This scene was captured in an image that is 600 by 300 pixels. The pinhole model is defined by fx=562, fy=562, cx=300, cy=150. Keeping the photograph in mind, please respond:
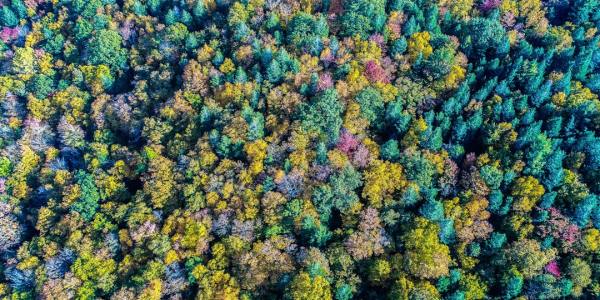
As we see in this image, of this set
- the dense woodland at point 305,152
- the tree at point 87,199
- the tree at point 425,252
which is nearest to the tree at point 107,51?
the dense woodland at point 305,152

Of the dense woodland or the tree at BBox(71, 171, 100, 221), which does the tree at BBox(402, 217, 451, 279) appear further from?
the tree at BBox(71, 171, 100, 221)

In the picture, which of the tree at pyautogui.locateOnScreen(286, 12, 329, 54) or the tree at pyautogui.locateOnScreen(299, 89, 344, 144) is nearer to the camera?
the tree at pyautogui.locateOnScreen(299, 89, 344, 144)

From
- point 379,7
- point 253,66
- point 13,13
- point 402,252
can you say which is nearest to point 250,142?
point 253,66

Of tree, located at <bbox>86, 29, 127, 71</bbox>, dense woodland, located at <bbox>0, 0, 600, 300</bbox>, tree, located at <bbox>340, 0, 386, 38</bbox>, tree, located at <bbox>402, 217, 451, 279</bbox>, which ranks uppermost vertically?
tree, located at <bbox>86, 29, 127, 71</bbox>

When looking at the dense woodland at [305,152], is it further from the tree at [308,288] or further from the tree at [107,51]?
the tree at [107,51]

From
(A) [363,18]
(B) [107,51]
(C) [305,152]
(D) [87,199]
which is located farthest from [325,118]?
(B) [107,51]

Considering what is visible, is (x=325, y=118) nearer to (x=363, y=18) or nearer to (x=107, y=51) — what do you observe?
(x=363, y=18)

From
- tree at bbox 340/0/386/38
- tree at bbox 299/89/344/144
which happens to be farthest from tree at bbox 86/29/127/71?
tree at bbox 340/0/386/38

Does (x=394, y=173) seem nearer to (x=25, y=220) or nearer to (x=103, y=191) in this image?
(x=103, y=191)
